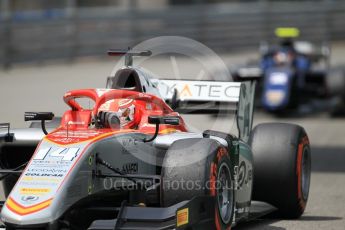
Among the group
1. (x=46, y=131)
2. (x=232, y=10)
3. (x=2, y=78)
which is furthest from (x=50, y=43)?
(x=46, y=131)

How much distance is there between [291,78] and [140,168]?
12.3 metres

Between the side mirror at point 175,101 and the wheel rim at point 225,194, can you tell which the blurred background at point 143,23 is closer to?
the side mirror at point 175,101

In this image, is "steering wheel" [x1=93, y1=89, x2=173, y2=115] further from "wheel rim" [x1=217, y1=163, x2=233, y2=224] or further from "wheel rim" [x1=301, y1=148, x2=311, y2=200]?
"wheel rim" [x1=301, y1=148, x2=311, y2=200]

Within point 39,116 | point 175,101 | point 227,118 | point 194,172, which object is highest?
point 39,116

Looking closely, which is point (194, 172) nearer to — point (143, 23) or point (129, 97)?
point (129, 97)

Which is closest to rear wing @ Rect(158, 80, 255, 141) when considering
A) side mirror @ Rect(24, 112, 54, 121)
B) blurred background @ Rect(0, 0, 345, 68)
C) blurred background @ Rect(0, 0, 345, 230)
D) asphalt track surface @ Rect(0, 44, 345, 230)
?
asphalt track surface @ Rect(0, 44, 345, 230)

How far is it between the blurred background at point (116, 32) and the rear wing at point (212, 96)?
10583 mm

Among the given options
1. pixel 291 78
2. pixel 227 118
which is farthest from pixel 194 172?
pixel 291 78

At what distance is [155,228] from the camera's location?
6.67 m

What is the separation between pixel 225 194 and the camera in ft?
25.3

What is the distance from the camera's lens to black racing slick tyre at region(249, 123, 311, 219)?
8.91 metres

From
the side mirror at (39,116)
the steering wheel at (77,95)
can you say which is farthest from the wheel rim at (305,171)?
the side mirror at (39,116)

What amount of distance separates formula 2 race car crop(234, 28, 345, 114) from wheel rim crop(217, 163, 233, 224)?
1125 centimetres

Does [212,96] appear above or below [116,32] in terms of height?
above
